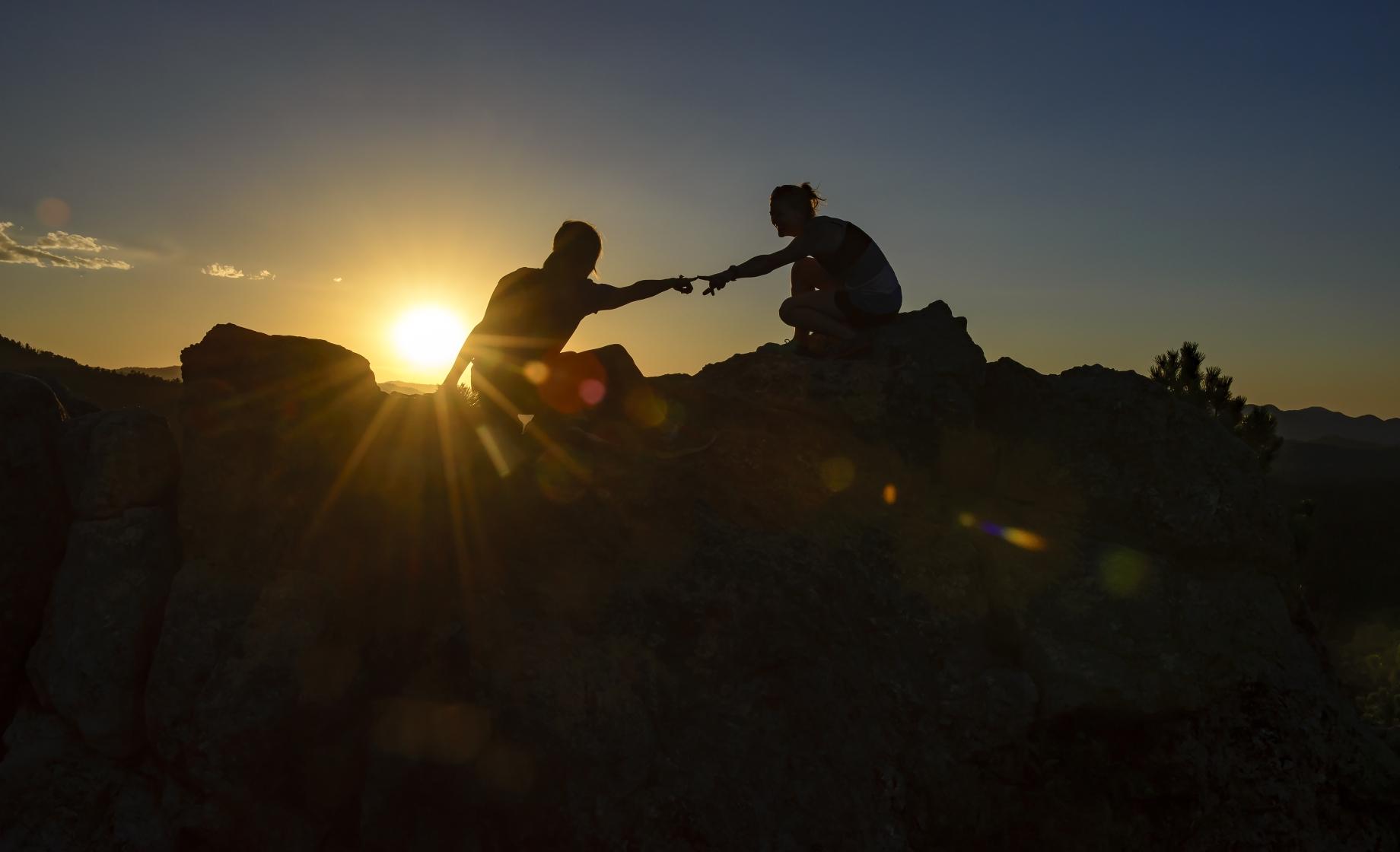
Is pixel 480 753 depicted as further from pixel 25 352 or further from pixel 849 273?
pixel 25 352

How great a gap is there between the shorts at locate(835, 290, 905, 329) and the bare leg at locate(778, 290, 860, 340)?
0.07m

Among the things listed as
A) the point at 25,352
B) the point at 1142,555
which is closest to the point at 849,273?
the point at 1142,555

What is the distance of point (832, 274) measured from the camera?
9.23 m

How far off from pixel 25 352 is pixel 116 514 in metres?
55.1

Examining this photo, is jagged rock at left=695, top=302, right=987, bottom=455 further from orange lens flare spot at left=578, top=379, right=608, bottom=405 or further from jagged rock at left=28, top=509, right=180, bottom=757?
jagged rock at left=28, top=509, right=180, bottom=757

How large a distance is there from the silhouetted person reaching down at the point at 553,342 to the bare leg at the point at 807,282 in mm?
1631

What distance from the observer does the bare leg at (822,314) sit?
30.0 ft

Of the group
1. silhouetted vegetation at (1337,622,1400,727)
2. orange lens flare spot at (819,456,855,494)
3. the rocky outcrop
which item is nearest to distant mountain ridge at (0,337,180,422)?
the rocky outcrop

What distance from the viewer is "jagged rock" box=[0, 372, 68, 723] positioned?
6.88 m

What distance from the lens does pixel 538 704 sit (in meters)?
6.52

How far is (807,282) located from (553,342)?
10.5ft

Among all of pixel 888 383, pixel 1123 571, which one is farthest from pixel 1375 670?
pixel 888 383

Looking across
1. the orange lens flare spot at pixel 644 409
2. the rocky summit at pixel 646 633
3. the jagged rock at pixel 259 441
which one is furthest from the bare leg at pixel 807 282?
the jagged rock at pixel 259 441

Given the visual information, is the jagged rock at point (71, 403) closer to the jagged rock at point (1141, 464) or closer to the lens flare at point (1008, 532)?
the lens flare at point (1008, 532)
